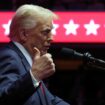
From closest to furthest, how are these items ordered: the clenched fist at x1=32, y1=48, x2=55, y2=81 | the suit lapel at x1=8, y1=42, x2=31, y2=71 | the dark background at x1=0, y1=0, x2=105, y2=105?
the clenched fist at x1=32, y1=48, x2=55, y2=81 → the suit lapel at x1=8, y1=42, x2=31, y2=71 → the dark background at x1=0, y1=0, x2=105, y2=105

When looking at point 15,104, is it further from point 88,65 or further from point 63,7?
point 63,7

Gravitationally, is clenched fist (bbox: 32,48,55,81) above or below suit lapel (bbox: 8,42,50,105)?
above

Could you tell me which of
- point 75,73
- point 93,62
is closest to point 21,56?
point 93,62

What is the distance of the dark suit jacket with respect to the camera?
204cm

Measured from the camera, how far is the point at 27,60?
2275mm

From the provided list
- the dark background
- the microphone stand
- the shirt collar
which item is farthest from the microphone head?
the dark background

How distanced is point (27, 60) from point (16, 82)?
24cm

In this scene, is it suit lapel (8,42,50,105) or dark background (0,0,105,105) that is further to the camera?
dark background (0,0,105,105)

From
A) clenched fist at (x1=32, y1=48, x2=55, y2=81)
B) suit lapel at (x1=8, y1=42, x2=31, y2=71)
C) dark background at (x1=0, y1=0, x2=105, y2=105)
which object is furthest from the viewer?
dark background at (x1=0, y1=0, x2=105, y2=105)

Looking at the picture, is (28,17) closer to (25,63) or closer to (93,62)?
(25,63)

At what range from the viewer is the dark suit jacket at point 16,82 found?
2043mm

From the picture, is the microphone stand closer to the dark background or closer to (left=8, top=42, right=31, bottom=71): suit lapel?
(left=8, top=42, right=31, bottom=71): suit lapel

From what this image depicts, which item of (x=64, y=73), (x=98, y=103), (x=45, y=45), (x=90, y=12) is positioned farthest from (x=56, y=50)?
(x=45, y=45)

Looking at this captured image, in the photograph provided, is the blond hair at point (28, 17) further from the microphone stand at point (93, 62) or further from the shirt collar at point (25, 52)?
the microphone stand at point (93, 62)
